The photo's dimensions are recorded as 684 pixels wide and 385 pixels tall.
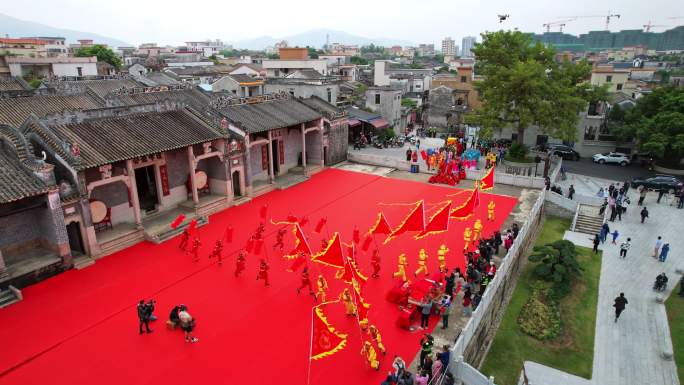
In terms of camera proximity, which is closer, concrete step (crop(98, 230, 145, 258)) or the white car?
concrete step (crop(98, 230, 145, 258))

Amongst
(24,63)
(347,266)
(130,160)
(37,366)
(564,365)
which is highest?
(24,63)

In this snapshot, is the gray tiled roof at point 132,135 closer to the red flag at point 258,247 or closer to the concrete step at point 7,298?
the concrete step at point 7,298

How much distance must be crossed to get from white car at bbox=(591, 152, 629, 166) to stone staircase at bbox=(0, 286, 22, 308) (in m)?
39.4

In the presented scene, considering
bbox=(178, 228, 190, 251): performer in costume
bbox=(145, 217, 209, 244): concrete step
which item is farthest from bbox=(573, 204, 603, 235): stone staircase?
bbox=(145, 217, 209, 244): concrete step

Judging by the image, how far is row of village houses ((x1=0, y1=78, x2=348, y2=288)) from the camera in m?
16.5

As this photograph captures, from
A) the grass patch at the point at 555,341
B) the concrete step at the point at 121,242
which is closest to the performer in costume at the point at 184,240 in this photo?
the concrete step at the point at 121,242

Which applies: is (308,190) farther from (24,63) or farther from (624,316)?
(24,63)

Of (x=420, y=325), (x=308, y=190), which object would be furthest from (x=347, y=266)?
(x=308, y=190)

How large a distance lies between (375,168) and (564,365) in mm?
20063

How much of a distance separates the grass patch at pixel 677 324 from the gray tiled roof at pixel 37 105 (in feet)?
89.2

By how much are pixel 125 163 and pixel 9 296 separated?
6.66m

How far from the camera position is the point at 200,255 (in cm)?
1847

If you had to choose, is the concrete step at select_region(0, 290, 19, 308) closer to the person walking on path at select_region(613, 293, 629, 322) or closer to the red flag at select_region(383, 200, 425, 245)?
the red flag at select_region(383, 200, 425, 245)

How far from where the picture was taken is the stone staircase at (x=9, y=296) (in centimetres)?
1491
